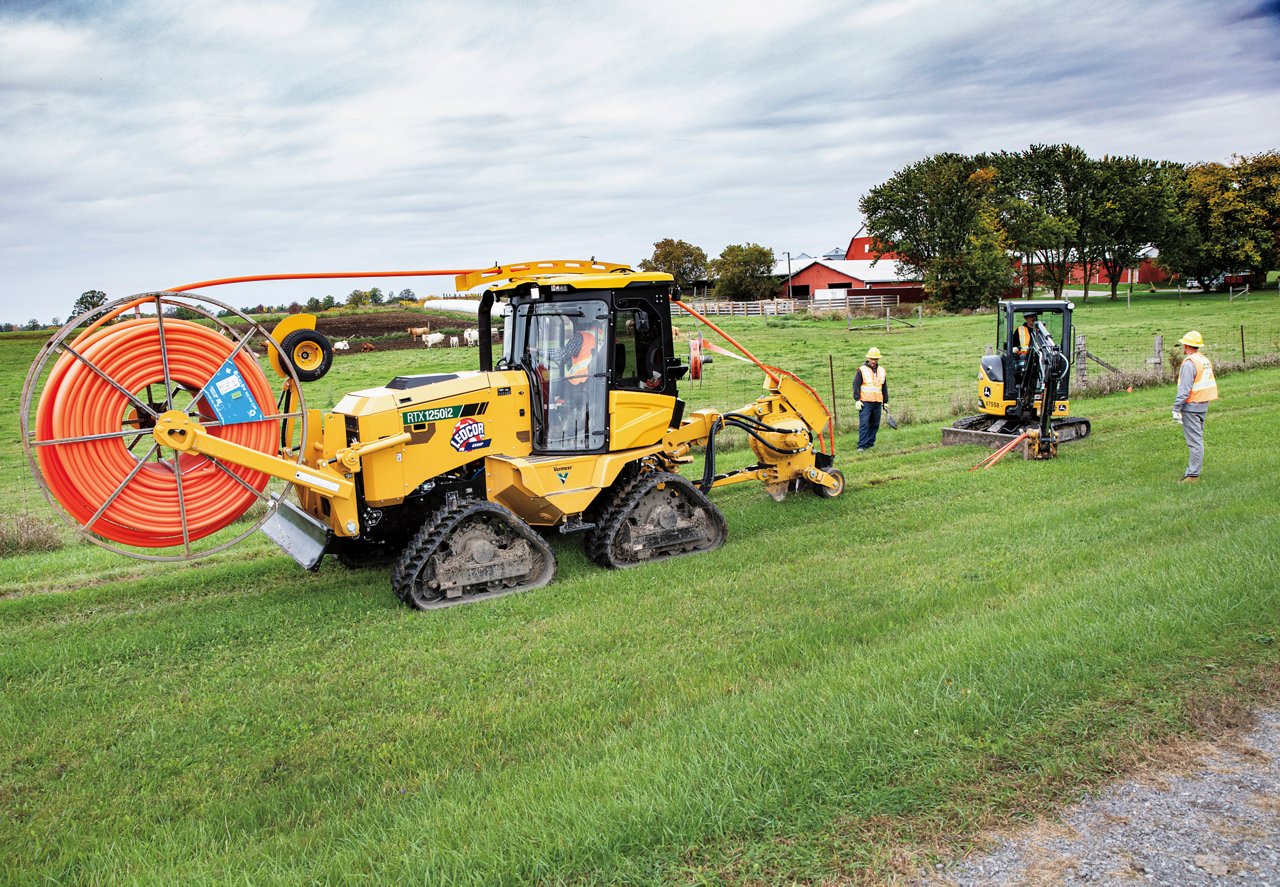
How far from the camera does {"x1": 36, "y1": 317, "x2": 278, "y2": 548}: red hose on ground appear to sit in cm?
702

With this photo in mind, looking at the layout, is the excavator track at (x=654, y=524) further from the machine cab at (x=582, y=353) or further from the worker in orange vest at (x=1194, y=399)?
the worker in orange vest at (x=1194, y=399)

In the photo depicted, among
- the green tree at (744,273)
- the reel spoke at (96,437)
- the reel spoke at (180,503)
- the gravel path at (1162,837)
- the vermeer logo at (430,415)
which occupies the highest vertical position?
the green tree at (744,273)

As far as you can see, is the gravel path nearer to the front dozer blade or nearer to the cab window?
the front dozer blade

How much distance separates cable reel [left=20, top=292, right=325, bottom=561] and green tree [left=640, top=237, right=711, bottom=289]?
6184 centimetres

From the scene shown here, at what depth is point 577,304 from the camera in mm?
9398

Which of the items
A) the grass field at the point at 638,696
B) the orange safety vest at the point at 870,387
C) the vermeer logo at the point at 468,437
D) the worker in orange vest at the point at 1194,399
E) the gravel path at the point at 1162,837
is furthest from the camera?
the orange safety vest at the point at 870,387

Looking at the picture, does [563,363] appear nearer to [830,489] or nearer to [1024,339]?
[830,489]

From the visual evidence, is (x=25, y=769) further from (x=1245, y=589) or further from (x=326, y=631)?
(x=1245, y=589)

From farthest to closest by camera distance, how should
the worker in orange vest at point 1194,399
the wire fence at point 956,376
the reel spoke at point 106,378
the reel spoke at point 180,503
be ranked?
the wire fence at point 956,376
the worker in orange vest at point 1194,399
the reel spoke at point 180,503
the reel spoke at point 106,378

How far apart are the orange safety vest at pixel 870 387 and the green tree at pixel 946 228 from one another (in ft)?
144

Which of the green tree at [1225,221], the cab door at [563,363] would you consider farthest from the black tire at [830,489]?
the green tree at [1225,221]

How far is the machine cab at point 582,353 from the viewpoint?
9.38m

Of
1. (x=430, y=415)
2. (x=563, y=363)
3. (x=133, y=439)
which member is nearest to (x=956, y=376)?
(x=563, y=363)

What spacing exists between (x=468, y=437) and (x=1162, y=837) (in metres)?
6.30
